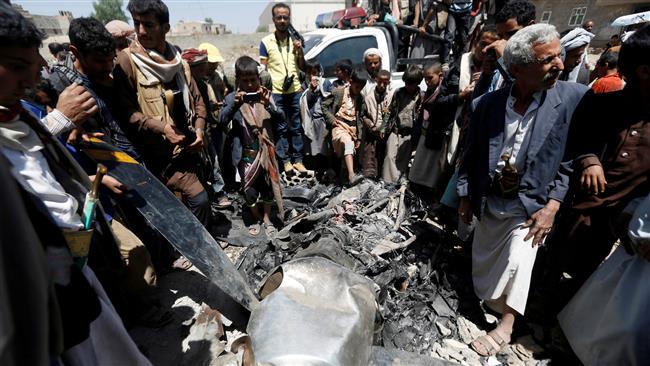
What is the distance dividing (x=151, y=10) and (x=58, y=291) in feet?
7.62

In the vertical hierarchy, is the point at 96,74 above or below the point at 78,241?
above

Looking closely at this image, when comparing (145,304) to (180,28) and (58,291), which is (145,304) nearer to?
(58,291)

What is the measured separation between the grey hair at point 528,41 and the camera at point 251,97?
8.29 ft

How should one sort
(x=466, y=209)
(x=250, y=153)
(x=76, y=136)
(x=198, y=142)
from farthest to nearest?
1. (x=250, y=153)
2. (x=198, y=142)
3. (x=466, y=209)
4. (x=76, y=136)

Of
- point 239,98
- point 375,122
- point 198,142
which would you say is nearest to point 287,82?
point 375,122

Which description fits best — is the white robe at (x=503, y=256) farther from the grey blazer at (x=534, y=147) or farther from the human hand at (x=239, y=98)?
the human hand at (x=239, y=98)

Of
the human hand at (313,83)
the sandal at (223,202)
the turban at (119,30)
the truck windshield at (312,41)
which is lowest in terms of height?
the sandal at (223,202)

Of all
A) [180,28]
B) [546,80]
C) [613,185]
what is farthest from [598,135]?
[180,28]

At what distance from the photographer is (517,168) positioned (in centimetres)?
226

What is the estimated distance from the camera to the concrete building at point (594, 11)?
74.1 feet

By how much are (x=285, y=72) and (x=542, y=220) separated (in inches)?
162

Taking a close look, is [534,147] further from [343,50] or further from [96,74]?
[343,50]

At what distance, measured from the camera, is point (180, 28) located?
4544 cm

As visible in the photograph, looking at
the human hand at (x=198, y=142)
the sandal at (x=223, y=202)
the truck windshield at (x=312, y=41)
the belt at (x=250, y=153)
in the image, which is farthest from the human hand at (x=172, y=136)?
the truck windshield at (x=312, y=41)
